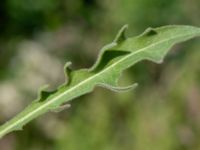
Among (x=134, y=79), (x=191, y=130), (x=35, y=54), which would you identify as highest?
(x=35, y=54)

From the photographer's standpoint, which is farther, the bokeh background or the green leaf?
the bokeh background

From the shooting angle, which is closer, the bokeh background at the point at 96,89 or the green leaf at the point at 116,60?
the green leaf at the point at 116,60

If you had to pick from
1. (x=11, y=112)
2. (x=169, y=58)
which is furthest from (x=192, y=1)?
(x=11, y=112)

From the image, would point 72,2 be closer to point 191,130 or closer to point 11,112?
point 11,112

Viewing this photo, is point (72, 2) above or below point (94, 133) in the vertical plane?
above

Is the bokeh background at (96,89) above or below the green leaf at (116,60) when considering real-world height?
above
